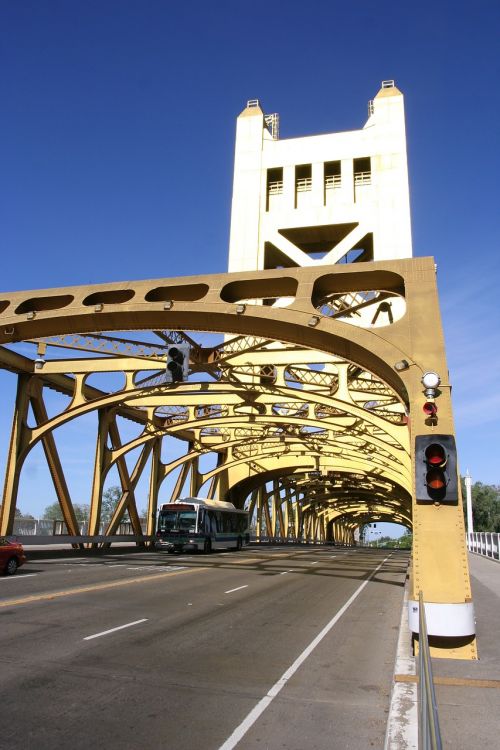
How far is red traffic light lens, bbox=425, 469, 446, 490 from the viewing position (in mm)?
8070

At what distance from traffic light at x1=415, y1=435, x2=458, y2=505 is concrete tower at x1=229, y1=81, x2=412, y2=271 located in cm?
2816

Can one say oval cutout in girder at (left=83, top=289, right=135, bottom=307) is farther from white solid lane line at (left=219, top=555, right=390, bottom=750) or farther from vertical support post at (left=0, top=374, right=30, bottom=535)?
vertical support post at (left=0, top=374, right=30, bottom=535)

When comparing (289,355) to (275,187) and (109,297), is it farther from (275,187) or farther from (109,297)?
(275,187)

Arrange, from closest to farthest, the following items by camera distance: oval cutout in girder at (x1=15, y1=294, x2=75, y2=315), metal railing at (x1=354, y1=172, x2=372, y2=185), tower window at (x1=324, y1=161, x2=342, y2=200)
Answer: oval cutout in girder at (x1=15, y1=294, x2=75, y2=315), metal railing at (x1=354, y1=172, x2=372, y2=185), tower window at (x1=324, y1=161, x2=342, y2=200)

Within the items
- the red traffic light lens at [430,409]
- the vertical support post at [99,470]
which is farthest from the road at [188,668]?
the vertical support post at [99,470]

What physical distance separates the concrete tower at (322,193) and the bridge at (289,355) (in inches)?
4.0

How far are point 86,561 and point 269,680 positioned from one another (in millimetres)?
Result: 18704

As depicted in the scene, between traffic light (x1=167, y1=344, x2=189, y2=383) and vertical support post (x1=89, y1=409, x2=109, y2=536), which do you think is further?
vertical support post (x1=89, y1=409, x2=109, y2=536)

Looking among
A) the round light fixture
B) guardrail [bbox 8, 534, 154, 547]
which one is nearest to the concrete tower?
guardrail [bbox 8, 534, 154, 547]

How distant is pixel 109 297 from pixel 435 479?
29.7 ft

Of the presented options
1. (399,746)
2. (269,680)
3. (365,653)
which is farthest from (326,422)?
(399,746)

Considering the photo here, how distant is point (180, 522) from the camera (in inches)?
1313

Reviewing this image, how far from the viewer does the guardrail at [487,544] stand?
→ 96.8 feet

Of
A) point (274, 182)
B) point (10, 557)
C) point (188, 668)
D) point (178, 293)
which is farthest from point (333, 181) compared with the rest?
point (188, 668)
